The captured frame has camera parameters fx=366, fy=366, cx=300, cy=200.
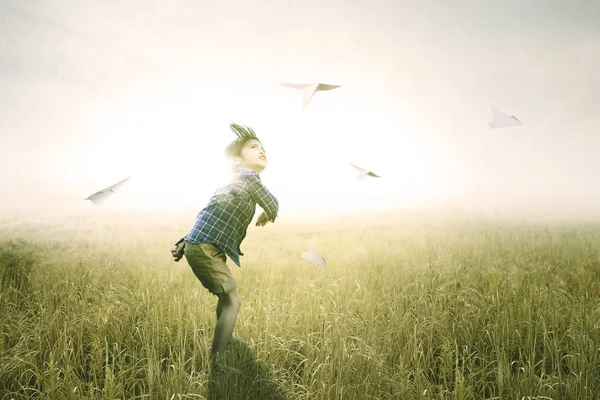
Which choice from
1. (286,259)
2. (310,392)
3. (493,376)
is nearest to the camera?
(310,392)

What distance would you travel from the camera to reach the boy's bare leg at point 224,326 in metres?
2.30

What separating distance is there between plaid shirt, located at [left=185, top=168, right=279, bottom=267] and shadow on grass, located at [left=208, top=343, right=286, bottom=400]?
0.65 meters

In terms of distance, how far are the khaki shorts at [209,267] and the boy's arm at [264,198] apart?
0.42 metres

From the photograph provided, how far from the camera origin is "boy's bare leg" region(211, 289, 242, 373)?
2.30 m

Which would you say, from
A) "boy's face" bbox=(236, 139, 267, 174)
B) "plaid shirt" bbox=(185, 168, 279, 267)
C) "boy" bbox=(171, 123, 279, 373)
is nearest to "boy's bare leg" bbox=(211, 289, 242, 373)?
"boy" bbox=(171, 123, 279, 373)

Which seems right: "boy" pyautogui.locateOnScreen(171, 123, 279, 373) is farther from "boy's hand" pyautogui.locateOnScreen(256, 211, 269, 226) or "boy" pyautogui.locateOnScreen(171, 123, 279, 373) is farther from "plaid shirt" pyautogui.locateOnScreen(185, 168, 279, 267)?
"boy's hand" pyautogui.locateOnScreen(256, 211, 269, 226)

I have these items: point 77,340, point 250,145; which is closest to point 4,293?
point 77,340

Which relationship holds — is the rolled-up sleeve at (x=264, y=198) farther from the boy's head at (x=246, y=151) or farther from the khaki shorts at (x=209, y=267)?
the khaki shorts at (x=209, y=267)

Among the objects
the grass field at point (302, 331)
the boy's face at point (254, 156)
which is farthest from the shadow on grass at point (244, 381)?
the boy's face at point (254, 156)

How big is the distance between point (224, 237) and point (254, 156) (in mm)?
615

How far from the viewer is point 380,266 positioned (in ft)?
15.6

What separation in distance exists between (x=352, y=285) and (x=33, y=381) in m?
2.70

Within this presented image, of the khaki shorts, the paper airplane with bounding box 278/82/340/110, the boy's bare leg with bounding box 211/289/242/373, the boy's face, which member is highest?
the paper airplane with bounding box 278/82/340/110

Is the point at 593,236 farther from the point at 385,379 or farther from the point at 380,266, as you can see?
the point at 385,379
